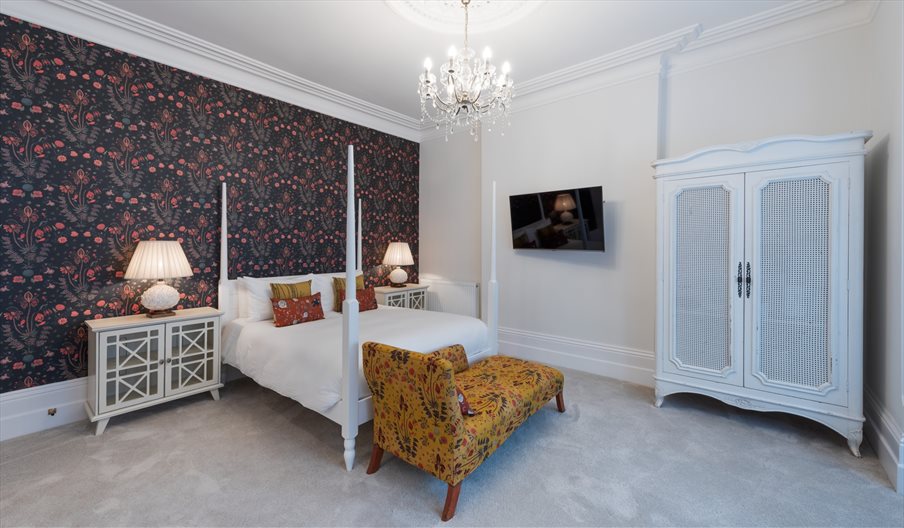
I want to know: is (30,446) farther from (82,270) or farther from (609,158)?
(609,158)

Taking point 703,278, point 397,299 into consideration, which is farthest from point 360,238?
point 703,278

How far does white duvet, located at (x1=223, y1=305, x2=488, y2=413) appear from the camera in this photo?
2.36m

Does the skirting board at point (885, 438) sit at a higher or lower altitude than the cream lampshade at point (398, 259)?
lower

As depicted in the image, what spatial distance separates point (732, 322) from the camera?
9.02ft

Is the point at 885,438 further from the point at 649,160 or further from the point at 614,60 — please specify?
the point at 614,60

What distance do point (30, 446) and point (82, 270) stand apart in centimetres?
118

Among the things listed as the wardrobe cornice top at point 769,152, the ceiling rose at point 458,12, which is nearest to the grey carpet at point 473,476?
the wardrobe cornice top at point 769,152

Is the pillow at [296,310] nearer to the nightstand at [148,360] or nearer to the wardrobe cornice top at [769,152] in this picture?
the nightstand at [148,360]

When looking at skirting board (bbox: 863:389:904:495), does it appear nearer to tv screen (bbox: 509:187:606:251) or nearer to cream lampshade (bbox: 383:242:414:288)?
tv screen (bbox: 509:187:606:251)

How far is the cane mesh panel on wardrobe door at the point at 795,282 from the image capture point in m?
2.45

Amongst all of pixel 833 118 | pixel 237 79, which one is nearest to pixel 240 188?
pixel 237 79

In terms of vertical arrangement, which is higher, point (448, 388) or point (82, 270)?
point (82, 270)

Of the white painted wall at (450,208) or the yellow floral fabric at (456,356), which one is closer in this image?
the yellow floral fabric at (456,356)

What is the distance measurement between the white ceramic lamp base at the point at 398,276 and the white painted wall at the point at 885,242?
4.22m
